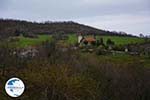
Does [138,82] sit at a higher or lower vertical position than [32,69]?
lower

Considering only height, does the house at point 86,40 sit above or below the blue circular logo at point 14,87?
below

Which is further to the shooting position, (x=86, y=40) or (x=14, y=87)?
(x=86, y=40)

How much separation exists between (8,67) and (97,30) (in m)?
70.3

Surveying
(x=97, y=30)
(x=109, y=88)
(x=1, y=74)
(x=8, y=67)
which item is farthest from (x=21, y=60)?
(x=97, y=30)

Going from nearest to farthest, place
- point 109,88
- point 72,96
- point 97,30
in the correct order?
point 72,96
point 109,88
point 97,30

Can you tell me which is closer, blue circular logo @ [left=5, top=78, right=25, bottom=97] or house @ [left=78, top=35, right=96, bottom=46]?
blue circular logo @ [left=5, top=78, right=25, bottom=97]

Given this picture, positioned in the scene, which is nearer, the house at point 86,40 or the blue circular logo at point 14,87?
the blue circular logo at point 14,87

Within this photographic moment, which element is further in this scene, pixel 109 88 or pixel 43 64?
pixel 109 88

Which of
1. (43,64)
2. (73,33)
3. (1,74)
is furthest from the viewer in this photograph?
(73,33)

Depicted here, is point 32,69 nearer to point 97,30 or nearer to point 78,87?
point 78,87

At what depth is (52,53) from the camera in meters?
32.1

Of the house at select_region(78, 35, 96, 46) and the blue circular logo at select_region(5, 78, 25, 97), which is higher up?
the blue circular logo at select_region(5, 78, 25, 97)

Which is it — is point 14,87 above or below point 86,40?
above

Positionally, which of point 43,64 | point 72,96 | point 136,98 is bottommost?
point 136,98
